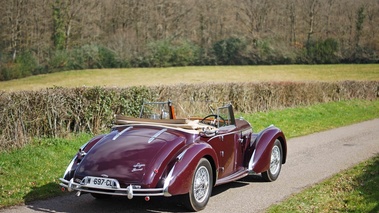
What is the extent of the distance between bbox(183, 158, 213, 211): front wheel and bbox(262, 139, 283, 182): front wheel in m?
2.09

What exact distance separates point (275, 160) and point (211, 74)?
133ft

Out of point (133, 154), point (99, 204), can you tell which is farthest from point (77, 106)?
point (133, 154)

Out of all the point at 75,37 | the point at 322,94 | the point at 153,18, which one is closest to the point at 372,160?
the point at 322,94

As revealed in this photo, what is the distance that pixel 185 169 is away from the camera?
23.3 ft

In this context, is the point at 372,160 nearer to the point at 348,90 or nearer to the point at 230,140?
the point at 230,140

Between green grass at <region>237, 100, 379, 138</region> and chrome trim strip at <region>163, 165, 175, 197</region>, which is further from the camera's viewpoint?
green grass at <region>237, 100, 379, 138</region>

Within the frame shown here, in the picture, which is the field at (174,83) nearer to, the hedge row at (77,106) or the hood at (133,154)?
the hedge row at (77,106)

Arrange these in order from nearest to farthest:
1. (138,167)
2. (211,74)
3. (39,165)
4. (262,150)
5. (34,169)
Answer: (138,167), (262,150), (34,169), (39,165), (211,74)

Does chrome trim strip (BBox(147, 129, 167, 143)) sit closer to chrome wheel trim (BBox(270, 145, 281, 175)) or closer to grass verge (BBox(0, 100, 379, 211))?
grass verge (BBox(0, 100, 379, 211))

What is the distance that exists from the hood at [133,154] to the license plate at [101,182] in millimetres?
62

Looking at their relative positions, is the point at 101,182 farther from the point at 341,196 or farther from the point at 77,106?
the point at 77,106

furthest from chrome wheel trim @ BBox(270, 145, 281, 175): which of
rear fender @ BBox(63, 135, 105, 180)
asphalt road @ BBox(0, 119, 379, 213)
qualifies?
rear fender @ BBox(63, 135, 105, 180)

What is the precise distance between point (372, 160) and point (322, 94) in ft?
59.4

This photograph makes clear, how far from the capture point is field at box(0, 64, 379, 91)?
45.2 metres
